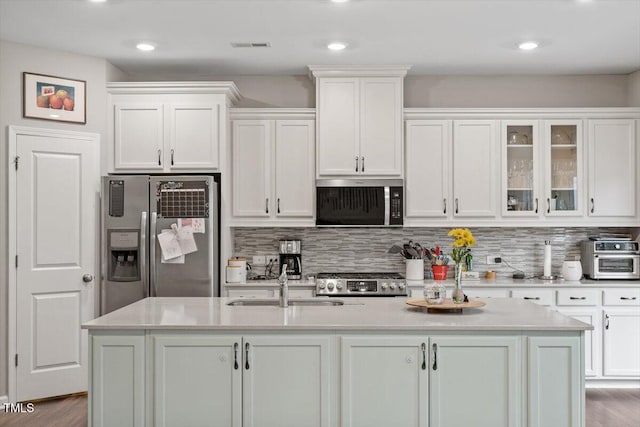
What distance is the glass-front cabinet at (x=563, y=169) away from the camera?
206 inches

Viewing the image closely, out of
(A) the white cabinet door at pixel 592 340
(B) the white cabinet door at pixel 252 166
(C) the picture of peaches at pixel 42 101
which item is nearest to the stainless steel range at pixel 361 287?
(B) the white cabinet door at pixel 252 166

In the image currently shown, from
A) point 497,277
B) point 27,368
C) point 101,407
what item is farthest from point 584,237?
point 27,368

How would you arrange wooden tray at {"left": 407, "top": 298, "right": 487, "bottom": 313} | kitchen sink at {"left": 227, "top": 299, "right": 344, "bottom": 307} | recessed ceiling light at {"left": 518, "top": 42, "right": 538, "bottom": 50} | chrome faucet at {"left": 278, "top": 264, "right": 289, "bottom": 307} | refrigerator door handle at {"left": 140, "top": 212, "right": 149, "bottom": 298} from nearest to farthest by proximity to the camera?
wooden tray at {"left": 407, "top": 298, "right": 487, "bottom": 313}
chrome faucet at {"left": 278, "top": 264, "right": 289, "bottom": 307}
kitchen sink at {"left": 227, "top": 299, "right": 344, "bottom": 307}
recessed ceiling light at {"left": 518, "top": 42, "right": 538, "bottom": 50}
refrigerator door handle at {"left": 140, "top": 212, "right": 149, "bottom": 298}

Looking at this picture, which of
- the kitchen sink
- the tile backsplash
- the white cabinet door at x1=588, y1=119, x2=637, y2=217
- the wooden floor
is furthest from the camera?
the tile backsplash

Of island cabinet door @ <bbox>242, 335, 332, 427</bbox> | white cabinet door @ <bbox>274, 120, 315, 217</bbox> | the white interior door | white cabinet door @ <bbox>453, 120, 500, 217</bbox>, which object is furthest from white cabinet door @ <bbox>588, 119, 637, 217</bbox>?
the white interior door

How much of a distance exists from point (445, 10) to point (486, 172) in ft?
5.84

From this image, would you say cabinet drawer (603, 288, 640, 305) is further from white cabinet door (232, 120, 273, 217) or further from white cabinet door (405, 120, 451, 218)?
white cabinet door (232, 120, 273, 217)

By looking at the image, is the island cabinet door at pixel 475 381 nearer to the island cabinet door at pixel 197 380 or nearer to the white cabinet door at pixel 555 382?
the white cabinet door at pixel 555 382

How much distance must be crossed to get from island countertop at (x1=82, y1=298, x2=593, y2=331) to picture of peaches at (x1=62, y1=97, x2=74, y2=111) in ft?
6.47

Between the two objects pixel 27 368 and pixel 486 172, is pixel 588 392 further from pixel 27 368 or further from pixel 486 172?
pixel 27 368

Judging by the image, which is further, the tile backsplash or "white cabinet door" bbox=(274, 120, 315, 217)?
the tile backsplash

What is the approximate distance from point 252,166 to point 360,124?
991 millimetres

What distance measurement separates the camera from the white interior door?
4.54 meters

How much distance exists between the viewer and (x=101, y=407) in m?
3.03
